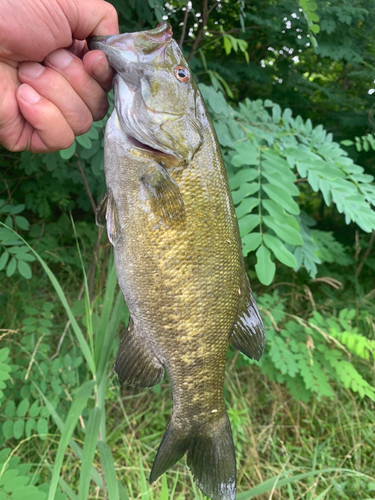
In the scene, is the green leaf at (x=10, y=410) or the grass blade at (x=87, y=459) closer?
the grass blade at (x=87, y=459)

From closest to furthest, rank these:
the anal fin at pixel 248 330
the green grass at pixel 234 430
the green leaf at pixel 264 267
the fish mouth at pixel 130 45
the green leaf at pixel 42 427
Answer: the fish mouth at pixel 130 45 < the anal fin at pixel 248 330 < the green leaf at pixel 264 267 < the green leaf at pixel 42 427 < the green grass at pixel 234 430

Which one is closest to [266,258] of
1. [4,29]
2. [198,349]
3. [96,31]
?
[198,349]

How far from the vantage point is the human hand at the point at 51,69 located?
A: 1105 mm

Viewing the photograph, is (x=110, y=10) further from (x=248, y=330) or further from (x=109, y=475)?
(x=109, y=475)

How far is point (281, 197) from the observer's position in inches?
68.1

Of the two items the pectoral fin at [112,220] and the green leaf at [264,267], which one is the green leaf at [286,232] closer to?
the green leaf at [264,267]

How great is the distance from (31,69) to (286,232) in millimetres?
1231

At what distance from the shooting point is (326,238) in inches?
134

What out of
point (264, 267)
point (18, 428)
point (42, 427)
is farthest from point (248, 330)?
point (18, 428)

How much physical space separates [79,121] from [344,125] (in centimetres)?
325

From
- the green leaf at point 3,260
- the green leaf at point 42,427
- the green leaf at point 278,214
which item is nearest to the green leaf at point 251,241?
the green leaf at point 278,214

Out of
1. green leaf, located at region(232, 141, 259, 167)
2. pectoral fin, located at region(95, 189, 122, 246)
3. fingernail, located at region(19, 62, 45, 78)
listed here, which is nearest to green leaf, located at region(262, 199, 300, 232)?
green leaf, located at region(232, 141, 259, 167)

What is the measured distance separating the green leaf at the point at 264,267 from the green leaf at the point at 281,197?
0.74 ft

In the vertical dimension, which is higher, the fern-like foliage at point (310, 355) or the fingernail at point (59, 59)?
the fingernail at point (59, 59)
